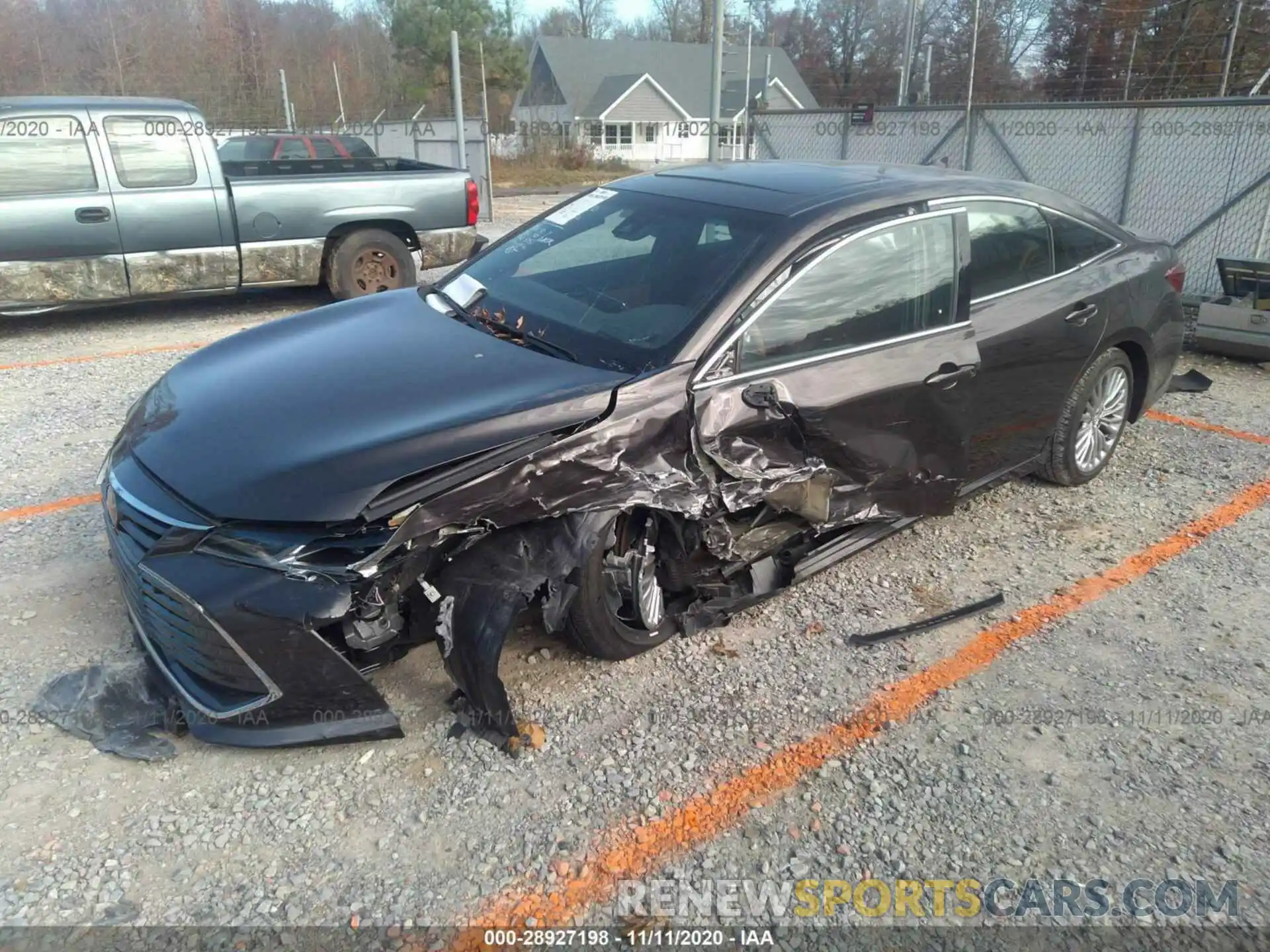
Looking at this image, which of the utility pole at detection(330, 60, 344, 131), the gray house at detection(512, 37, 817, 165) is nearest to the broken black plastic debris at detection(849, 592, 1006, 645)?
the utility pole at detection(330, 60, 344, 131)

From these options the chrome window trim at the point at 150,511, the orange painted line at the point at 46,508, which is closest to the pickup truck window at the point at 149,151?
the orange painted line at the point at 46,508

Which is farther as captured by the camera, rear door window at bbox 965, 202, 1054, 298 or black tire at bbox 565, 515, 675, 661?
rear door window at bbox 965, 202, 1054, 298

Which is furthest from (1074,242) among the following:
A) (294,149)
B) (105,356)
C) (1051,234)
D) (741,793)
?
(294,149)

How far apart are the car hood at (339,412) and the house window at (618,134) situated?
4886 centimetres

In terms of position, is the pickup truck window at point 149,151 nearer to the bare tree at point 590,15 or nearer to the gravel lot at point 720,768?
the gravel lot at point 720,768

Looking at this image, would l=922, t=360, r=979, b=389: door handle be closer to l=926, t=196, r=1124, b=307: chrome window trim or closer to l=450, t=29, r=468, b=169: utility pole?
l=926, t=196, r=1124, b=307: chrome window trim

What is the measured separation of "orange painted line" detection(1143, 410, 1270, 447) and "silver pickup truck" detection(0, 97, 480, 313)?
21.4 feet

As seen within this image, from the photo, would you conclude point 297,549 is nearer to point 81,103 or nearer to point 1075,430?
point 1075,430

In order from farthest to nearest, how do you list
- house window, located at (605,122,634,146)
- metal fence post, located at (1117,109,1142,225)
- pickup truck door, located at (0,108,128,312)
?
house window, located at (605,122,634,146)
metal fence post, located at (1117,109,1142,225)
pickup truck door, located at (0,108,128,312)

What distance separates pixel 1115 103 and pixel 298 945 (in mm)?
10396

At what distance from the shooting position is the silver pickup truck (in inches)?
285

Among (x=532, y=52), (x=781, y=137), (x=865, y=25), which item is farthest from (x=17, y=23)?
(x=865, y=25)

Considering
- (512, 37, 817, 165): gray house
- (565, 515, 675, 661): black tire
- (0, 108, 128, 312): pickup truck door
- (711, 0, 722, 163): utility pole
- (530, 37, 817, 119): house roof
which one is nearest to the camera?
(565, 515, 675, 661): black tire

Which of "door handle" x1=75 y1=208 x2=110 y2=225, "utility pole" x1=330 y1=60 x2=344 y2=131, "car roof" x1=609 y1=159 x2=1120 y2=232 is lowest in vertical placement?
"door handle" x1=75 y1=208 x2=110 y2=225
